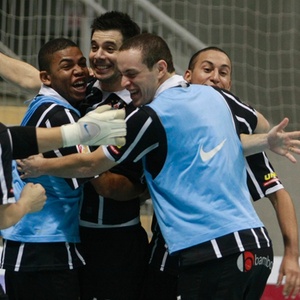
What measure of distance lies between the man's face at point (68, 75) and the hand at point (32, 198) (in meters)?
0.67

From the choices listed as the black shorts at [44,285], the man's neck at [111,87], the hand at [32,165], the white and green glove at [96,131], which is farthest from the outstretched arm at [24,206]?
the man's neck at [111,87]

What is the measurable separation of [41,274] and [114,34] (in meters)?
1.22

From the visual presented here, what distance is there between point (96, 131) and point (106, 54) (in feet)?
3.02

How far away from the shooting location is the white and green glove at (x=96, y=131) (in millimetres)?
3939

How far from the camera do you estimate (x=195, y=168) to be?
4.07 meters

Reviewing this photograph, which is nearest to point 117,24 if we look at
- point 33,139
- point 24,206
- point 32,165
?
point 32,165

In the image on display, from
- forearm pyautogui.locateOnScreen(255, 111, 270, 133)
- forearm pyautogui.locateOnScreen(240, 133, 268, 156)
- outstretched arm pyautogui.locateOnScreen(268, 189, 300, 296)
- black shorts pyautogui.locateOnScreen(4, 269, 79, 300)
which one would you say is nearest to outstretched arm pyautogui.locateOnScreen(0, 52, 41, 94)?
black shorts pyautogui.locateOnScreen(4, 269, 79, 300)

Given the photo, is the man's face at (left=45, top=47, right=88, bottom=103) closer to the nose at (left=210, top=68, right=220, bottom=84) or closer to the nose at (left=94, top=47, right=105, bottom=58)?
the nose at (left=94, top=47, right=105, bottom=58)

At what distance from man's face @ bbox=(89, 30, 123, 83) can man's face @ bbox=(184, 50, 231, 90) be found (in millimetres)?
389

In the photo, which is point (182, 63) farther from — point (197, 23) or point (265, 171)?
point (265, 171)

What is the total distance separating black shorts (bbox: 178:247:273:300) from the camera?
4.05m

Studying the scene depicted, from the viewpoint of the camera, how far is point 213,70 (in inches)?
187

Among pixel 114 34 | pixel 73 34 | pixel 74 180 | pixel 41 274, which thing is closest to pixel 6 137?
pixel 74 180

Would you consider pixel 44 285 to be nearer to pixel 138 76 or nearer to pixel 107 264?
pixel 107 264
